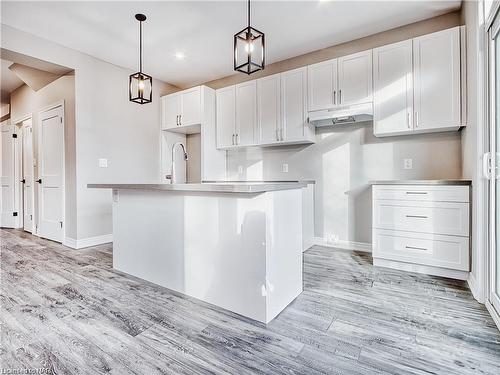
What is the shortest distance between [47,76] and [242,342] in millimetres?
4766

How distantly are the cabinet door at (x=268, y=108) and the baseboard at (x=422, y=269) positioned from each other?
2.05 metres

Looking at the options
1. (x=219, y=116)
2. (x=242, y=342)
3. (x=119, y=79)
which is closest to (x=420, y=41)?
(x=219, y=116)

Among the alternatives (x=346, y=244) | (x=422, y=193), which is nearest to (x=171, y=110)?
(x=346, y=244)

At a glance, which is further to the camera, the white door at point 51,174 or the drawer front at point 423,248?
the white door at point 51,174

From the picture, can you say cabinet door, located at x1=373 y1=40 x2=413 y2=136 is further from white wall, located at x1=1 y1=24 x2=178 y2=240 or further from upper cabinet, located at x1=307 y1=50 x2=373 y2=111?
white wall, located at x1=1 y1=24 x2=178 y2=240

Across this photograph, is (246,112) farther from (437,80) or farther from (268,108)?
(437,80)

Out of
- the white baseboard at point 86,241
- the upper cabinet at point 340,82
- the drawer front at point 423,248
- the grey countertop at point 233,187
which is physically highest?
the upper cabinet at point 340,82

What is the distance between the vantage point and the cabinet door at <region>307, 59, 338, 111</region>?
130 inches

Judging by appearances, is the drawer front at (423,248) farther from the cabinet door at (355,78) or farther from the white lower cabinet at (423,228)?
the cabinet door at (355,78)

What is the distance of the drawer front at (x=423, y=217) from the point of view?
2395 millimetres

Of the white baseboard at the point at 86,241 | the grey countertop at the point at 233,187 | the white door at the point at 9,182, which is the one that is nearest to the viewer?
the grey countertop at the point at 233,187

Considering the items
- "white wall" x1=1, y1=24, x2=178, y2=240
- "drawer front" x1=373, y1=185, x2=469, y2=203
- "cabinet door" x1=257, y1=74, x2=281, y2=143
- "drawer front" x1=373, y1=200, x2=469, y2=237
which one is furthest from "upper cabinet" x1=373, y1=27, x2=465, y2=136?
"white wall" x1=1, y1=24, x2=178, y2=240

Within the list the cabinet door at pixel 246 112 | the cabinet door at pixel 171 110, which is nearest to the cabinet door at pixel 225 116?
the cabinet door at pixel 246 112

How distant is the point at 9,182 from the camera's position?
5.44 m
